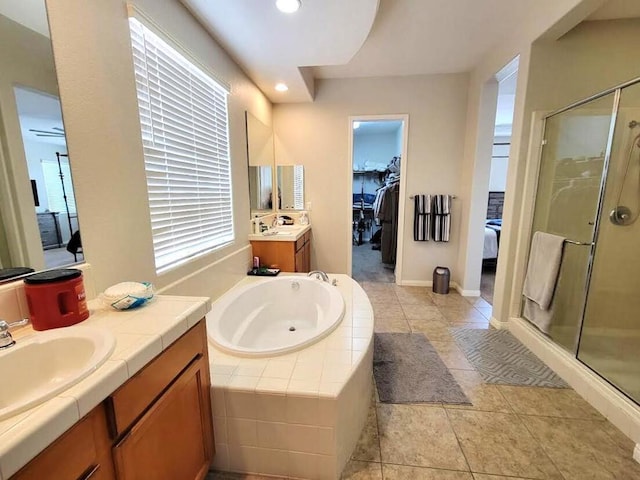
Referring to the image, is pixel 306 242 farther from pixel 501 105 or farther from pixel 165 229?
pixel 501 105

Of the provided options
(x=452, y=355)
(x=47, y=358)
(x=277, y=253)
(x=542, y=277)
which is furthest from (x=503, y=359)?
(x=47, y=358)

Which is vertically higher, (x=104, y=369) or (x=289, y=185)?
(x=289, y=185)

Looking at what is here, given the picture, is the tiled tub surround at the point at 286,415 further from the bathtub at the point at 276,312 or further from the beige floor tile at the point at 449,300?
the beige floor tile at the point at 449,300

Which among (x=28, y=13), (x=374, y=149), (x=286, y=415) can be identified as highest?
(x=374, y=149)

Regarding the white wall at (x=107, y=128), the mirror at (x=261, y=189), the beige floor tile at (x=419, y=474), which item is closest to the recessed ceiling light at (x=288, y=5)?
the white wall at (x=107, y=128)

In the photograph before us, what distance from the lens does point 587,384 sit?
1675 millimetres

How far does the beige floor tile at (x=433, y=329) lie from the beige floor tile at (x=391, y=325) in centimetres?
6

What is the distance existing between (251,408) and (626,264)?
273 centimetres

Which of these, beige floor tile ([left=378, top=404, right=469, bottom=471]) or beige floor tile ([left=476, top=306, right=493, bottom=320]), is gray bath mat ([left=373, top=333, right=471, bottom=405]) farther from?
beige floor tile ([left=476, top=306, right=493, bottom=320])

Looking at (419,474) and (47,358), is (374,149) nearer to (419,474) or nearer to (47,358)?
(419,474)

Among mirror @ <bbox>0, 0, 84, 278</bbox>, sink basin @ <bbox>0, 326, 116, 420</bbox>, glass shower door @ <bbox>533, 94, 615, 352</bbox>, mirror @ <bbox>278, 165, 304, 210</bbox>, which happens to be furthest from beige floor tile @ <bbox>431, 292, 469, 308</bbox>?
mirror @ <bbox>0, 0, 84, 278</bbox>

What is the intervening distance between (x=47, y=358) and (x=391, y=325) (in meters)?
2.42

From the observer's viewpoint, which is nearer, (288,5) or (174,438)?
(174,438)

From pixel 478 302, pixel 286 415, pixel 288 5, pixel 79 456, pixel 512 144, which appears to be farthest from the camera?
pixel 478 302
